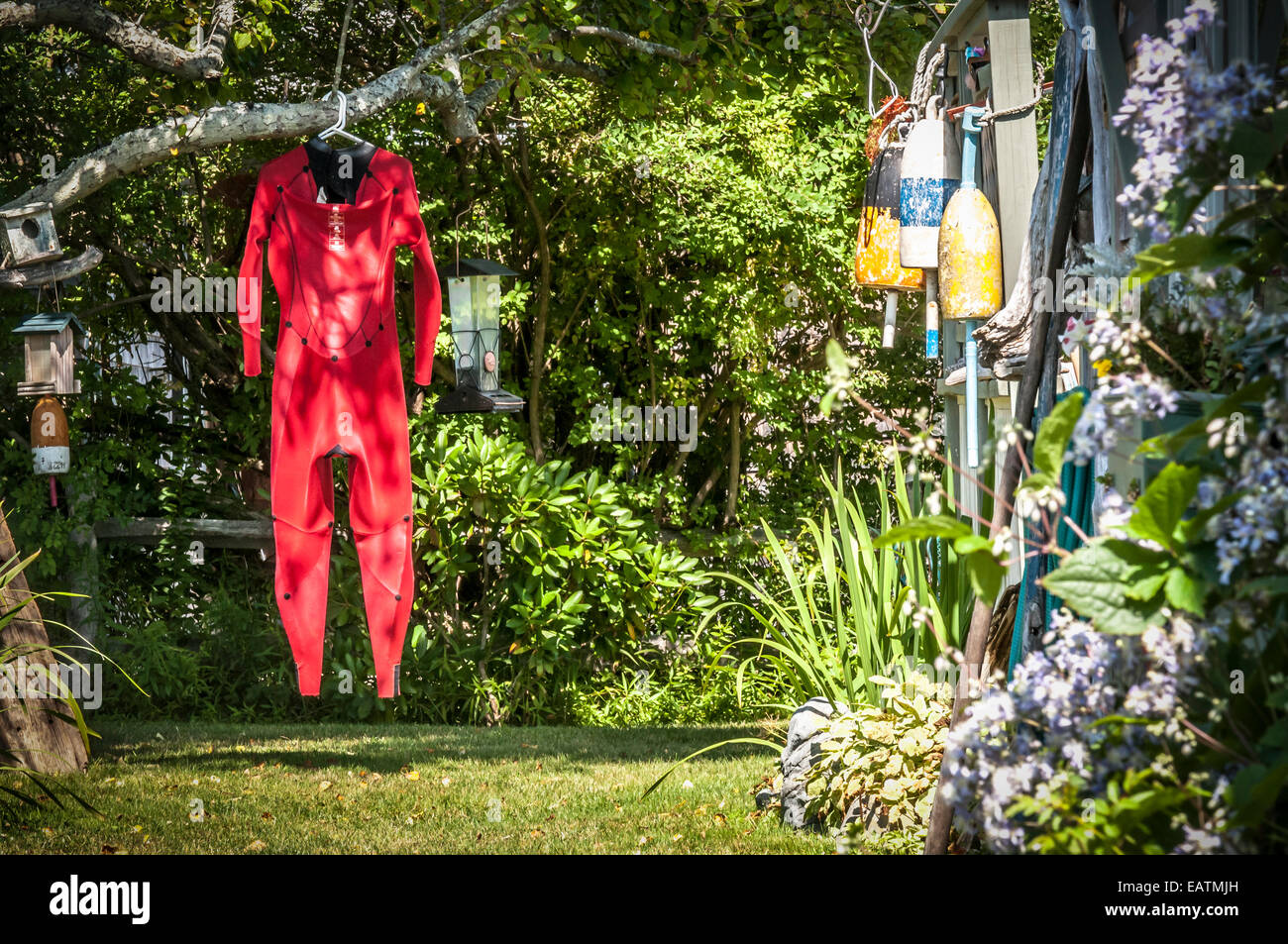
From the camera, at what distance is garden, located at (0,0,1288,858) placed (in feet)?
5.25

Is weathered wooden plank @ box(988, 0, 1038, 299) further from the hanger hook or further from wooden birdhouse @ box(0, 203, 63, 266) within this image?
wooden birdhouse @ box(0, 203, 63, 266)

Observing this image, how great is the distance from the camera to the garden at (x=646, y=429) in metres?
1.60

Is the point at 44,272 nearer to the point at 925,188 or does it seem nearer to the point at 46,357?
the point at 46,357

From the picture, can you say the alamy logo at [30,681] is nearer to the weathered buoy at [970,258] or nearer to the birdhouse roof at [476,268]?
the birdhouse roof at [476,268]

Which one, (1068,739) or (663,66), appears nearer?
(1068,739)

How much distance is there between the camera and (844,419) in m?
7.95

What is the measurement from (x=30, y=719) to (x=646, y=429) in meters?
4.05

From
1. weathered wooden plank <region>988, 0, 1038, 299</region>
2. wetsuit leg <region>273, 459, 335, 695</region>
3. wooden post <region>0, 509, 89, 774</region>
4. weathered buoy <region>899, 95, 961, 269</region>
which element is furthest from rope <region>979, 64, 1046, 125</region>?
wooden post <region>0, 509, 89, 774</region>

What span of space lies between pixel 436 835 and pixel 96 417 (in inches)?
178

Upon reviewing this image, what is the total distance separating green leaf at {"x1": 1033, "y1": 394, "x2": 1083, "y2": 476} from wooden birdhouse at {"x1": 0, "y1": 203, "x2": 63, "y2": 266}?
10.9 ft

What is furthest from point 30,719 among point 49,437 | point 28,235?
point 28,235

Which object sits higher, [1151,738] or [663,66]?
[663,66]
